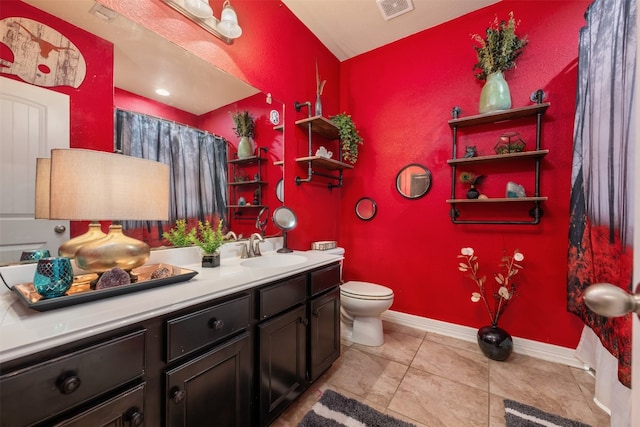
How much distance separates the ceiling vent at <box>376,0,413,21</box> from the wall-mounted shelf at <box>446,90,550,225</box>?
2.93 ft

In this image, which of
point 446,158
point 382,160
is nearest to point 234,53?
point 382,160

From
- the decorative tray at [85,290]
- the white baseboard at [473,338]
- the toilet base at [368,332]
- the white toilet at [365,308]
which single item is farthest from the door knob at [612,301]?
the white baseboard at [473,338]

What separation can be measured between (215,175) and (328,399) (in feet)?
4.86

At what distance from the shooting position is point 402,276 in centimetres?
237

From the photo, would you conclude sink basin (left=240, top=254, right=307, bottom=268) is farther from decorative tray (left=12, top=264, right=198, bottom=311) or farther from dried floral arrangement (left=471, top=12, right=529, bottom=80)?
dried floral arrangement (left=471, top=12, right=529, bottom=80)

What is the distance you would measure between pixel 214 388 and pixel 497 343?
Answer: 1879 mm

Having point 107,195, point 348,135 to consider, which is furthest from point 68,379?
point 348,135

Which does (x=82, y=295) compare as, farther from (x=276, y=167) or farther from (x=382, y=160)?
(x=382, y=160)

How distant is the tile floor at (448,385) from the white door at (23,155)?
1.35 meters

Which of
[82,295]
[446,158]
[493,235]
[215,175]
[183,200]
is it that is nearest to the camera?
[82,295]

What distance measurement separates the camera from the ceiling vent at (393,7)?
6.28 ft

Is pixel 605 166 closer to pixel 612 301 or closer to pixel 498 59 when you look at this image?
pixel 498 59

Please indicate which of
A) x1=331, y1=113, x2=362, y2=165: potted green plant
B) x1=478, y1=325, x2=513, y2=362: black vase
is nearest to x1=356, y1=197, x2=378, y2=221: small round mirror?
x1=331, y1=113, x2=362, y2=165: potted green plant

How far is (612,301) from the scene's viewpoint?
0.37 metres
